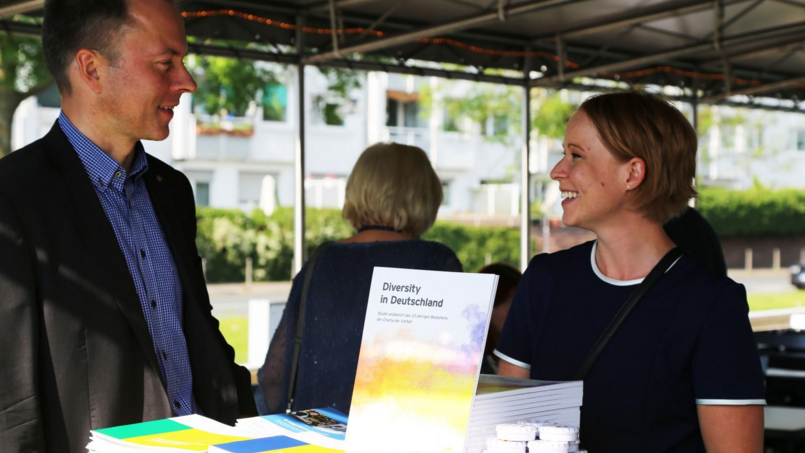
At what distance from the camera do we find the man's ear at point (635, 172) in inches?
83.4

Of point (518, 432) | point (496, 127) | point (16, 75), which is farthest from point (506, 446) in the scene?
point (496, 127)

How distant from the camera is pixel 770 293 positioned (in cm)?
2172

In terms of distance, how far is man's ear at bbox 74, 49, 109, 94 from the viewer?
1.91 meters

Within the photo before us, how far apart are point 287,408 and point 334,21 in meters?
5.43

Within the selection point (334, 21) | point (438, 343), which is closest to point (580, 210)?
point (438, 343)

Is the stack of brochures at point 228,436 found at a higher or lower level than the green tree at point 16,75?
lower

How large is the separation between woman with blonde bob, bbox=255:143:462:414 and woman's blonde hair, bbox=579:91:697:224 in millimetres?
885

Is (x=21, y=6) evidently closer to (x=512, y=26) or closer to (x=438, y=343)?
(x=512, y=26)

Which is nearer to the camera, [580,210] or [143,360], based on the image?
[143,360]

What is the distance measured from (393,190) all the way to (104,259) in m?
1.44

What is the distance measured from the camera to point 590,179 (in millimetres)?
2145

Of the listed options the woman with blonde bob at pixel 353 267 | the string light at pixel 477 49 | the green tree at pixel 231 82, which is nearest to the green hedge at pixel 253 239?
the green tree at pixel 231 82

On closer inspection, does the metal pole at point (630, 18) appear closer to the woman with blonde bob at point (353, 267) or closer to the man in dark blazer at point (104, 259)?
the woman with blonde bob at point (353, 267)

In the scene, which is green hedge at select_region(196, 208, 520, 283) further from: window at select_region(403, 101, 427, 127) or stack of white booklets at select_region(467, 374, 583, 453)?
stack of white booklets at select_region(467, 374, 583, 453)
